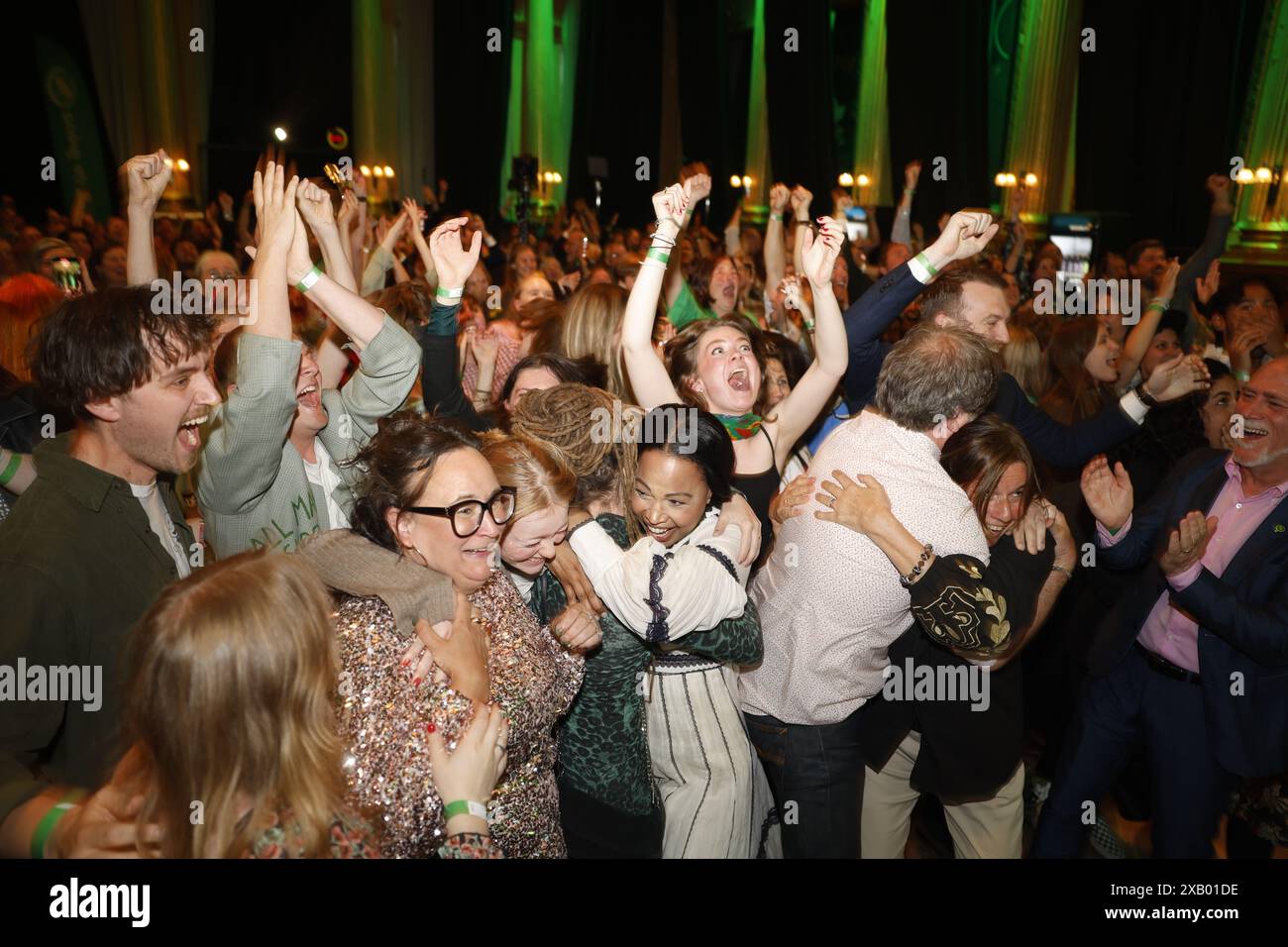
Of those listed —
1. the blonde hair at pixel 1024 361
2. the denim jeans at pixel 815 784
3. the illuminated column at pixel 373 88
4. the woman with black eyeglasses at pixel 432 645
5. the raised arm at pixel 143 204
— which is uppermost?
the illuminated column at pixel 373 88

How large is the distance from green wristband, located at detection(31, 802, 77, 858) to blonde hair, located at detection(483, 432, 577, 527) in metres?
0.85

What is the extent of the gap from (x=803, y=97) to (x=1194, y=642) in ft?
43.2

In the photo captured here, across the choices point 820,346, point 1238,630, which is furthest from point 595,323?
point 1238,630

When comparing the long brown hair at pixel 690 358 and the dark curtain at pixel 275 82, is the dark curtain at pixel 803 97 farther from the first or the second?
the long brown hair at pixel 690 358

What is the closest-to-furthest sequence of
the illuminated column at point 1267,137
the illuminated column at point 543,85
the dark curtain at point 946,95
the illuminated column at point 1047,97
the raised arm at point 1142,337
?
the raised arm at point 1142,337 → the illuminated column at point 1267,137 → the illuminated column at point 1047,97 → the dark curtain at point 946,95 → the illuminated column at point 543,85

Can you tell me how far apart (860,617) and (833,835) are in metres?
0.53

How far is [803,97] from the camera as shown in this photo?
14.2 meters

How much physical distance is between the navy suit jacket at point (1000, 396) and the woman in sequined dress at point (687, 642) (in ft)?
3.43

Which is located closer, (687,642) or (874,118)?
(687,642)

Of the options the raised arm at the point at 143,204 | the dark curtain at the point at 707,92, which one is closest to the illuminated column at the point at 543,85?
the dark curtain at the point at 707,92

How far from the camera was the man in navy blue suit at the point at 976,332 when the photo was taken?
283cm

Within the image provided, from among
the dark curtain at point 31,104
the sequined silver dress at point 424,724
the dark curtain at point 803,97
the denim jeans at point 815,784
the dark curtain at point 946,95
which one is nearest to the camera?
the sequined silver dress at point 424,724

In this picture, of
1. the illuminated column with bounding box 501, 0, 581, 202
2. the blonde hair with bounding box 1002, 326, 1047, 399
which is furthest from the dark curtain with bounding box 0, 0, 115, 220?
the blonde hair with bounding box 1002, 326, 1047, 399

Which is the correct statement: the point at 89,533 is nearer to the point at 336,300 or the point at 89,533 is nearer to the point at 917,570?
the point at 336,300
